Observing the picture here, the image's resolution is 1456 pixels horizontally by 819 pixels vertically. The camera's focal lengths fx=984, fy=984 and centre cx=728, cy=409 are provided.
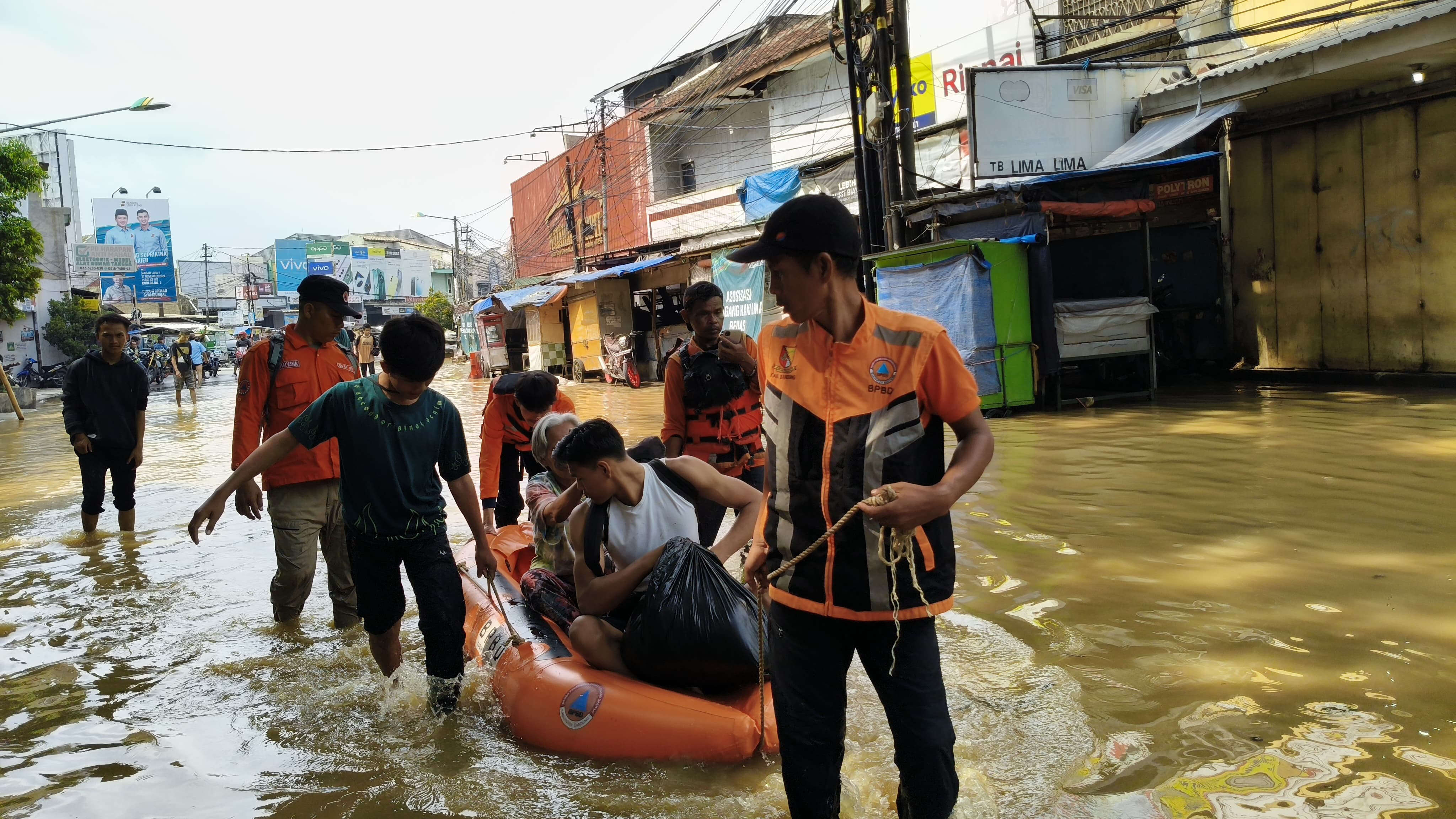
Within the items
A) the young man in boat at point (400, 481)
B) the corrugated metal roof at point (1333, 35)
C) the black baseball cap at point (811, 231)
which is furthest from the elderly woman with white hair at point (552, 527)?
the corrugated metal roof at point (1333, 35)

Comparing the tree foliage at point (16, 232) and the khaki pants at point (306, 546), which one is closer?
the khaki pants at point (306, 546)

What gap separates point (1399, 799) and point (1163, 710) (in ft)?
2.61

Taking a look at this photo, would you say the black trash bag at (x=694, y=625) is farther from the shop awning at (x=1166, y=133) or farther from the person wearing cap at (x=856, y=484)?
the shop awning at (x=1166, y=133)

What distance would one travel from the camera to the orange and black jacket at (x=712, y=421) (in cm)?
468

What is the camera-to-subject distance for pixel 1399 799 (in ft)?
8.87

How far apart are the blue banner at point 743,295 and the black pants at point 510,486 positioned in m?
11.2

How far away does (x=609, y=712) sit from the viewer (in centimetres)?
330

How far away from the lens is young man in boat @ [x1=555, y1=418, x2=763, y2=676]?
337cm

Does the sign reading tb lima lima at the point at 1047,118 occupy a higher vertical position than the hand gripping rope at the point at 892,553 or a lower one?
higher

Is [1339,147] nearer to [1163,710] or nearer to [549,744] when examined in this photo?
[1163,710]

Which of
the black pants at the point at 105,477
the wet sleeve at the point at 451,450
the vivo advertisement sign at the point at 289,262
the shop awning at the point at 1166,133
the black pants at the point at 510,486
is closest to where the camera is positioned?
the wet sleeve at the point at 451,450

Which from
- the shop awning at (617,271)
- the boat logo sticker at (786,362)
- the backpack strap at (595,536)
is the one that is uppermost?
the shop awning at (617,271)

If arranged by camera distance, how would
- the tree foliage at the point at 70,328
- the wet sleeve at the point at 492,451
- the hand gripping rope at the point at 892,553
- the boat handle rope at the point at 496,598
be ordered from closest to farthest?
the hand gripping rope at the point at 892,553 → the boat handle rope at the point at 496,598 → the wet sleeve at the point at 492,451 → the tree foliage at the point at 70,328

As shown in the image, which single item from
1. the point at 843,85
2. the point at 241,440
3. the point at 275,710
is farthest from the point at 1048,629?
the point at 843,85
